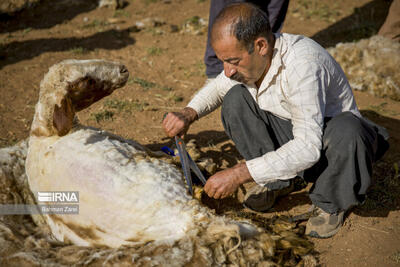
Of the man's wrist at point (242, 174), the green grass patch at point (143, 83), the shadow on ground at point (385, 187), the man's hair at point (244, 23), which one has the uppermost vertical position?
the man's hair at point (244, 23)

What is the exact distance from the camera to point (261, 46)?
2.30 metres

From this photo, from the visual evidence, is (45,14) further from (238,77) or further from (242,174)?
(242,174)

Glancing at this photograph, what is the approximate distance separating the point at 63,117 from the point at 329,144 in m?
1.87

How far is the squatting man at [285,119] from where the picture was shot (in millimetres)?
2189

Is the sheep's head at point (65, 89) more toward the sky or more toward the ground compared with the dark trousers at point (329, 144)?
more toward the sky

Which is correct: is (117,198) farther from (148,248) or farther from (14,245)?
(14,245)

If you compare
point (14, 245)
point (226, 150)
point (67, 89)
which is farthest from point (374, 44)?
point (14, 245)

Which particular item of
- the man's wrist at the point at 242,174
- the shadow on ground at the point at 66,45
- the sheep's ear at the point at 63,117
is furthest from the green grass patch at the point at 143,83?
the man's wrist at the point at 242,174

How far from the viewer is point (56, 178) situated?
2.25 metres

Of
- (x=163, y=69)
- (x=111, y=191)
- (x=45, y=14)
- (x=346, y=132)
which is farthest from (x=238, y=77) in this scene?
(x=45, y=14)

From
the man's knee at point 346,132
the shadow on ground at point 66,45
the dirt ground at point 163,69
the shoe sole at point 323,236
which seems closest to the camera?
the man's knee at point 346,132

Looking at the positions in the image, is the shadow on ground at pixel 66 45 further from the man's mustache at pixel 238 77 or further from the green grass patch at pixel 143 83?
the man's mustache at pixel 238 77

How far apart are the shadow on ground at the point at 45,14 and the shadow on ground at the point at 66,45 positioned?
1018 mm

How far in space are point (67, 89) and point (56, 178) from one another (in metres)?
0.65
